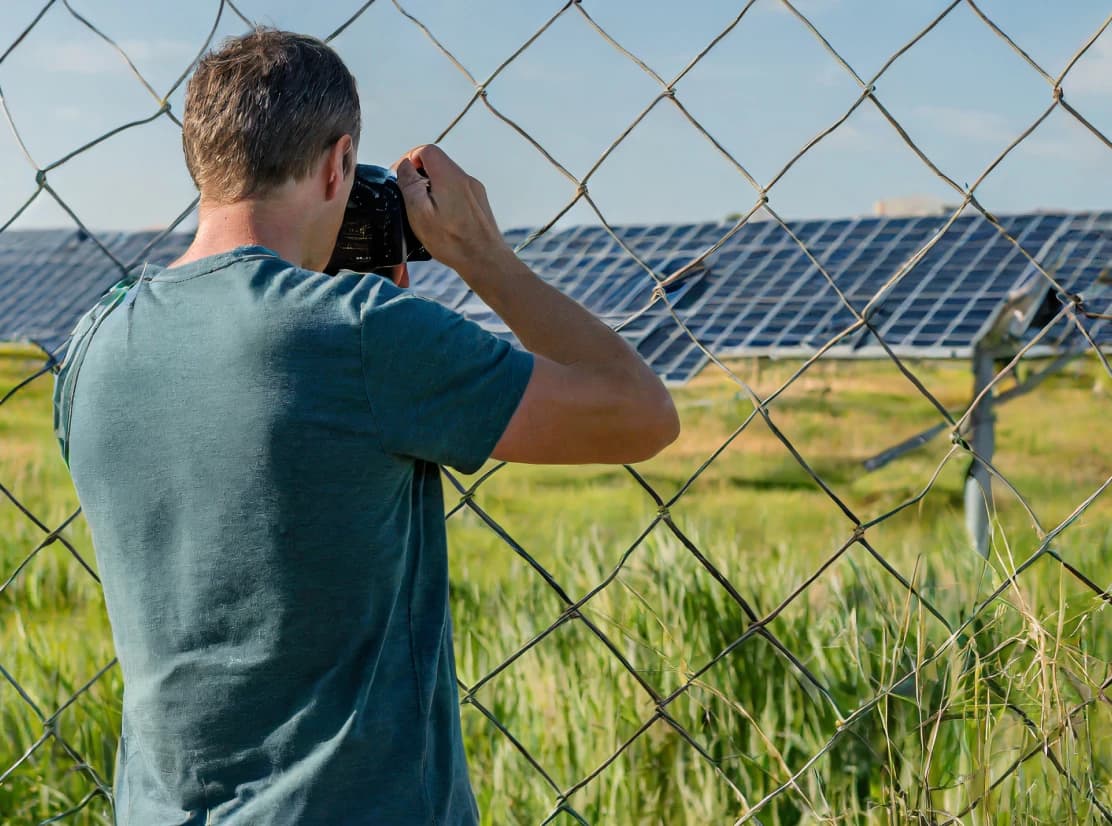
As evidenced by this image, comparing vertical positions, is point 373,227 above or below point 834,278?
above

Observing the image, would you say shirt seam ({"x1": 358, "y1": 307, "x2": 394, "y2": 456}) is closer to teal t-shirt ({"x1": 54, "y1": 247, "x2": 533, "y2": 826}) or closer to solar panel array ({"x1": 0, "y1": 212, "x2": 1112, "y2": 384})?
teal t-shirt ({"x1": 54, "y1": 247, "x2": 533, "y2": 826})

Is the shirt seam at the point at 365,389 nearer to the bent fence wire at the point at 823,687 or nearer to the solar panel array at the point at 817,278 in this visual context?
the bent fence wire at the point at 823,687

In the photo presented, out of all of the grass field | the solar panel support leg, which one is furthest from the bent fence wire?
the solar panel support leg

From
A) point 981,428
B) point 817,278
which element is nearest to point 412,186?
point 981,428

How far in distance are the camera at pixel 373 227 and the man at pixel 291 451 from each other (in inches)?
2.4

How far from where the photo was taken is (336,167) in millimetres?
1271

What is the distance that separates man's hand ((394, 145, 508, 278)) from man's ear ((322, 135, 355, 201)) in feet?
0.37

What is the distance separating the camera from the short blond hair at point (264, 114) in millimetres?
1225

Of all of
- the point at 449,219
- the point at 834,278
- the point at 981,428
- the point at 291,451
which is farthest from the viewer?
the point at 981,428

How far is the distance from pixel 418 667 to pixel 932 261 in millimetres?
4208

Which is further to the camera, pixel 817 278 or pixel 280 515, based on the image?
pixel 817 278

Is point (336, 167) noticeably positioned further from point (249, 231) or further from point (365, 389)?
point (365, 389)

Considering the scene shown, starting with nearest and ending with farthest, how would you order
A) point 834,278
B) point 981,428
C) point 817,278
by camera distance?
1. point 834,278
2. point 981,428
3. point 817,278

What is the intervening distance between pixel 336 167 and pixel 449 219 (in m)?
0.16
